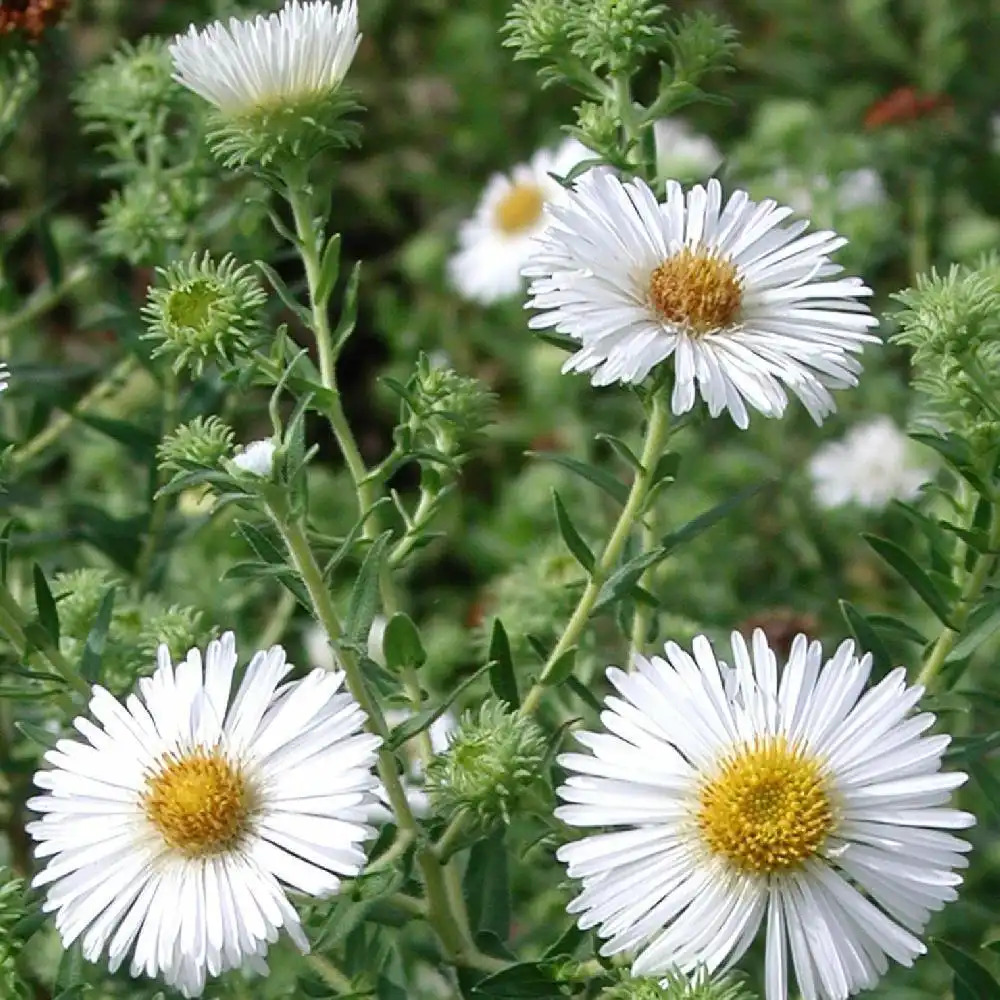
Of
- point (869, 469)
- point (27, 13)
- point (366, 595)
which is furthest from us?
point (869, 469)

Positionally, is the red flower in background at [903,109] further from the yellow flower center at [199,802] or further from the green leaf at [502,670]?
the yellow flower center at [199,802]

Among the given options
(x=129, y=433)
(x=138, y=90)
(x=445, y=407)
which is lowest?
(x=445, y=407)

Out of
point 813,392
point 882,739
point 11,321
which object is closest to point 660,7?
point 813,392

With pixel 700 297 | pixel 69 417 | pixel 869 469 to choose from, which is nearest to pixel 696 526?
pixel 700 297

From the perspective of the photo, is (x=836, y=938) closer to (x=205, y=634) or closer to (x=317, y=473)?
(x=205, y=634)

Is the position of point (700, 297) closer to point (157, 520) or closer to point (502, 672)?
point (502, 672)

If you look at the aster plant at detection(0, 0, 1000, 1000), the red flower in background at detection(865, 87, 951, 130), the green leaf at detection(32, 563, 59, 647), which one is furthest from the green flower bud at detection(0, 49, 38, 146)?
the red flower in background at detection(865, 87, 951, 130)

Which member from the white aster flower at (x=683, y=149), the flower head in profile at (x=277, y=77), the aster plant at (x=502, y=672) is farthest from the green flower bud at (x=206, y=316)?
the white aster flower at (x=683, y=149)
